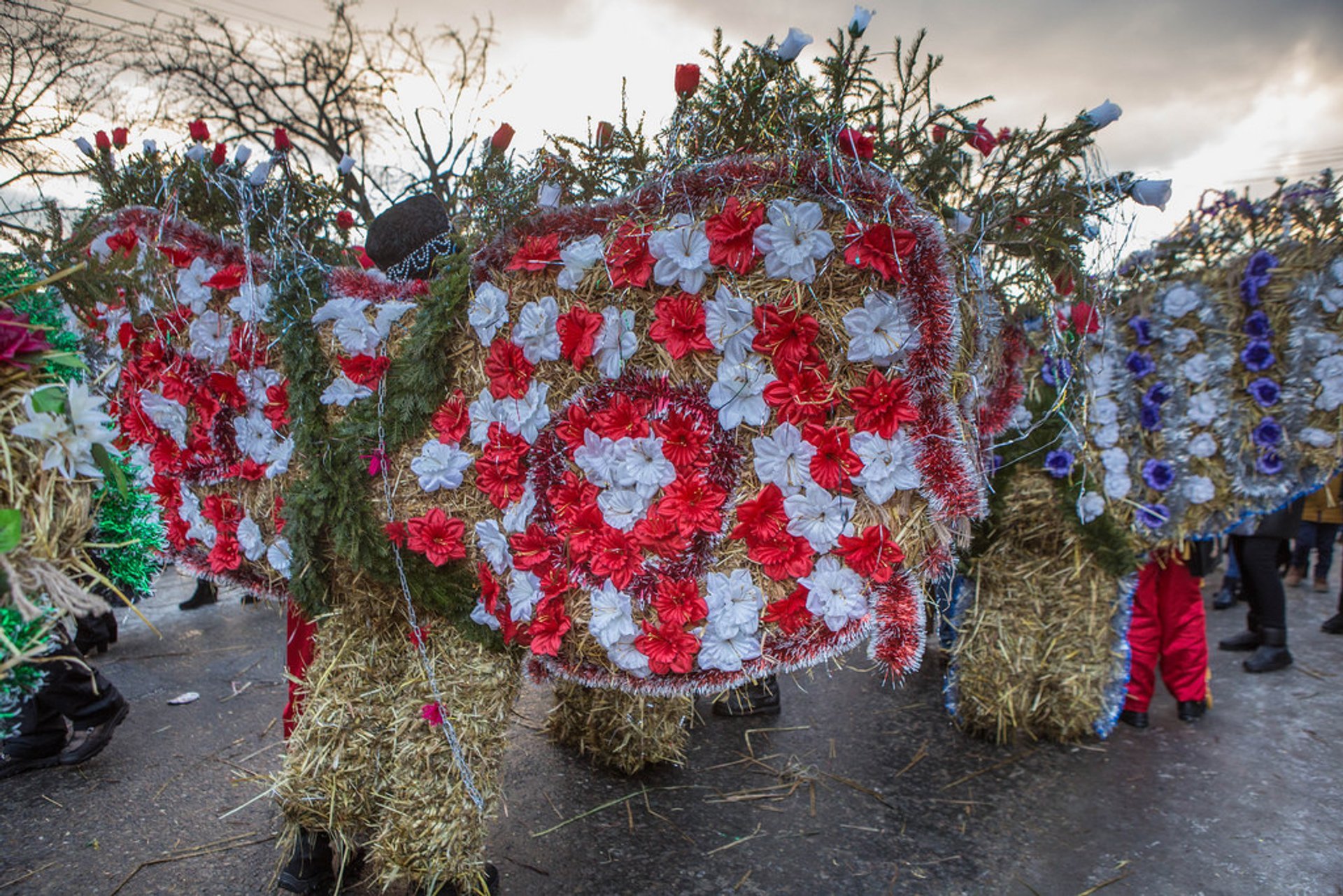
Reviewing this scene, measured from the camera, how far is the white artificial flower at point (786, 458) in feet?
6.05

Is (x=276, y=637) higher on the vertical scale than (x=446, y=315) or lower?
lower

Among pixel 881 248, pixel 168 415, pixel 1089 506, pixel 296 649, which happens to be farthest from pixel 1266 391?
pixel 168 415

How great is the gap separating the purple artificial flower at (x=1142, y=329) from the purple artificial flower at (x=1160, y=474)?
0.47 m

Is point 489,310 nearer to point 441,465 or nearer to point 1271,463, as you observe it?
point 441,465

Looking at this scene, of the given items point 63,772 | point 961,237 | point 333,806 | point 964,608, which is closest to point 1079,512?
point 964,608

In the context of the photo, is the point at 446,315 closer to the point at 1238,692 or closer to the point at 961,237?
the point at 961,237

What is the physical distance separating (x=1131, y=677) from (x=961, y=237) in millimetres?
2769

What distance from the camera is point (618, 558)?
1.94 meters

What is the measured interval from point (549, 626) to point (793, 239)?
1067 millimetres

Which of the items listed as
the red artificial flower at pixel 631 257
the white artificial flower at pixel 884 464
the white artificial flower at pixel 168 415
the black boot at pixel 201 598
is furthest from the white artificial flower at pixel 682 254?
the black boot at pixel 201 598

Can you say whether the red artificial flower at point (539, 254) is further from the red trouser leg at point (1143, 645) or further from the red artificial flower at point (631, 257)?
the red trouser leg at point (1143, 645)

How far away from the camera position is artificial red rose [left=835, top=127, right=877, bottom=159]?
178 cm

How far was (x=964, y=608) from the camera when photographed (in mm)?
3596

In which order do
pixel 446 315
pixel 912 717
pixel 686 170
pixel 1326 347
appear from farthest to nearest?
pixel 912 717 < pixel 1326 347 < pixel 446 315 < pixel 686 170
